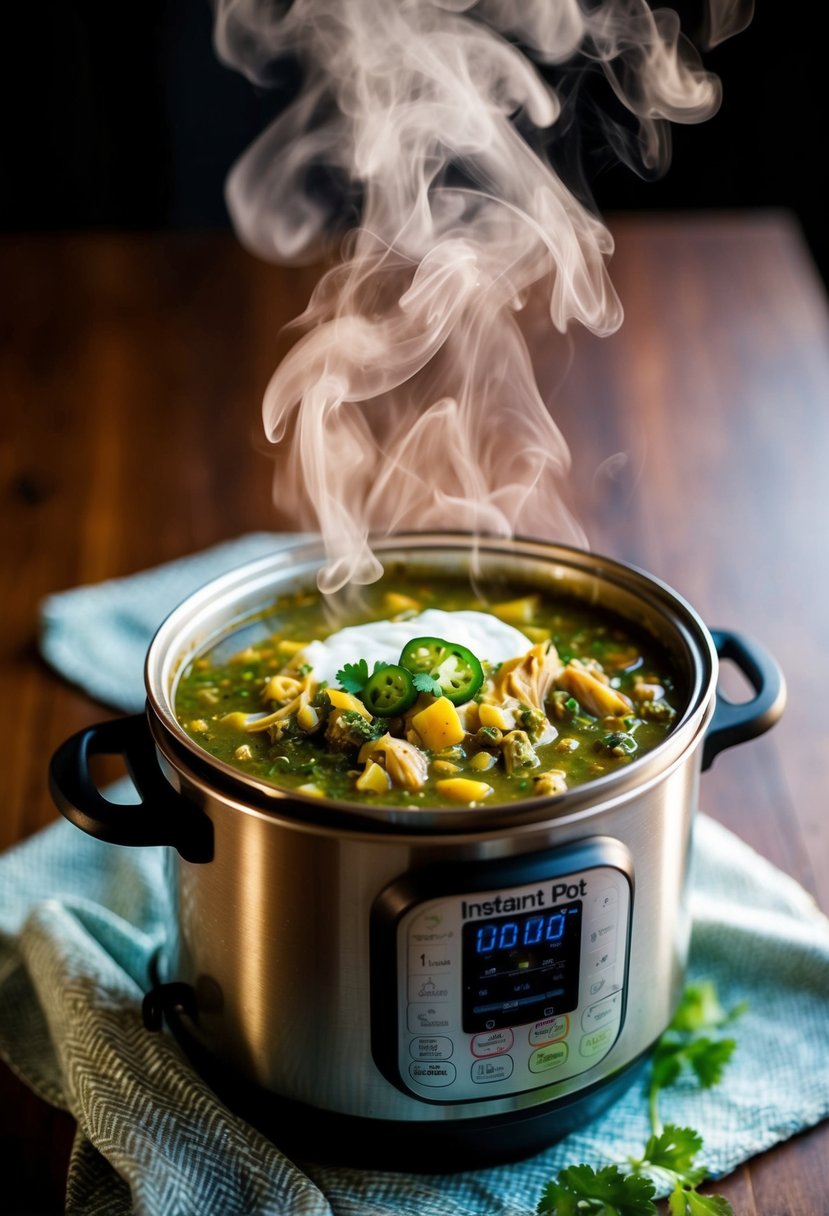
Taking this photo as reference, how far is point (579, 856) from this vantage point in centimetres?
133

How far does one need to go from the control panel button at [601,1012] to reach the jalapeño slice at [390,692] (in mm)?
370

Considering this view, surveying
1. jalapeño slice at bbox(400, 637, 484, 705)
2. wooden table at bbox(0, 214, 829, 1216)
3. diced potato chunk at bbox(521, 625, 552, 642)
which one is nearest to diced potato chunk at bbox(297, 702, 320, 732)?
jalapeño slice at bbox(400, 637, 484, 705)

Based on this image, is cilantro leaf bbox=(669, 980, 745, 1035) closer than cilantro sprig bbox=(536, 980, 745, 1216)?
No

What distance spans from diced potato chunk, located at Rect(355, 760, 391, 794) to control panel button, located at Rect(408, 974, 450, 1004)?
20 cm

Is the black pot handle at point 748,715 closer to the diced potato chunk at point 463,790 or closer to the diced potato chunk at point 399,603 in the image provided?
the diced potato chunk at point 463,790

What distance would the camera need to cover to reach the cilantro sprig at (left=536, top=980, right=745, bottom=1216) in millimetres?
1428

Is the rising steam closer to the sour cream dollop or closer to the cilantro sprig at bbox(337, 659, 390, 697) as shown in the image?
the sour cream dollop

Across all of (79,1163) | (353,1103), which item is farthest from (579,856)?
(79,1163)

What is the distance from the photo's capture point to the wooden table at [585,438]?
7.52ft

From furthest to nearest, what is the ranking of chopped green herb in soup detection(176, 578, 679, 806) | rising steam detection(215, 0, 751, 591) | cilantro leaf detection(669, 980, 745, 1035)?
rising steam detection(215, 0, 751, 591) < cilantro leaf detection(669, 980, 745, 1035) < chopped green herb in soup detection(176, 578, 679, 806)

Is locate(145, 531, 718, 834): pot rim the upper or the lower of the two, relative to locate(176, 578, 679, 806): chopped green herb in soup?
upper

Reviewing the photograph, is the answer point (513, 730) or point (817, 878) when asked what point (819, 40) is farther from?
point (513, 730)

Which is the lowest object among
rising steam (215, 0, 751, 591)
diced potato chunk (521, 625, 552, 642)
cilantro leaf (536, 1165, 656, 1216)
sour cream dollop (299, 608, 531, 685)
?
cilantro leaf (536, 1165, 656, 1216)

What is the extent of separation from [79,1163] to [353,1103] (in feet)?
1.04
